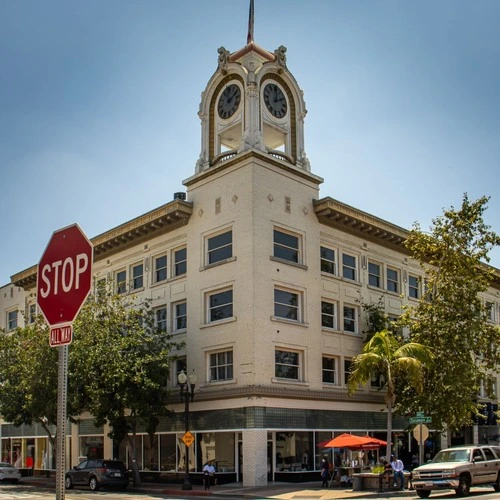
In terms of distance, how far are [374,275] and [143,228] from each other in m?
13.7

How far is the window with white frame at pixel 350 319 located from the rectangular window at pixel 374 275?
94.4 inches

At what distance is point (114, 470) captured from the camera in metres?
34.0

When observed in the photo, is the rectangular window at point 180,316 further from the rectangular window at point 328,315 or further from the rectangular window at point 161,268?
the rectangular window at point 328,315

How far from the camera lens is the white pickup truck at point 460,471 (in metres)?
25.2

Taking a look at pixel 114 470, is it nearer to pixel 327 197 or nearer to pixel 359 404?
pixel 359 404

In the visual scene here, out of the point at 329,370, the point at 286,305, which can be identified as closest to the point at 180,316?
the point at 286,305

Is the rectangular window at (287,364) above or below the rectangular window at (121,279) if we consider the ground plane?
below

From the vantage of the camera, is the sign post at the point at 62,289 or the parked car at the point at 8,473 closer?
the sign post at the point at 62,289

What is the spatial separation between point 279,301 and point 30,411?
46.0 ft

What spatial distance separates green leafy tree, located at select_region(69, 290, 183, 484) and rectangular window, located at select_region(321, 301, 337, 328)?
7.78 m

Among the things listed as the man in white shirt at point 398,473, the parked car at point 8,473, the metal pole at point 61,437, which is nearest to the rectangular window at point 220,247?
Result: the man in white shirt at point 398,473

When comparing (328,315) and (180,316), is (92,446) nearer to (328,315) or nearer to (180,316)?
(180,316)

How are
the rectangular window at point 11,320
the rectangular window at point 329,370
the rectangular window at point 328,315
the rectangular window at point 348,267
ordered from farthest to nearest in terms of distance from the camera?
1. the rectangular window at point 11,320
2. the rectangular window at point 348,267
3. the rectangular window at point 328,315
4. the rectangular window at point 329,370

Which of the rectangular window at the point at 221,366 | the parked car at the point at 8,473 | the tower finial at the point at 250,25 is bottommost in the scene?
the parked car at the point at 8,473
